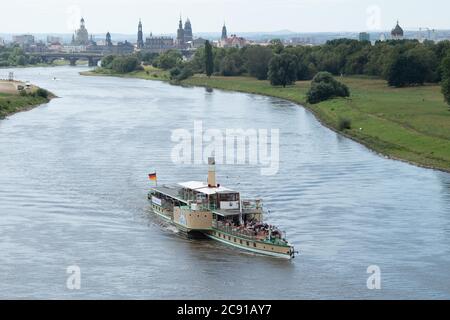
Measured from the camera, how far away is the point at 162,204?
41750 millimetres

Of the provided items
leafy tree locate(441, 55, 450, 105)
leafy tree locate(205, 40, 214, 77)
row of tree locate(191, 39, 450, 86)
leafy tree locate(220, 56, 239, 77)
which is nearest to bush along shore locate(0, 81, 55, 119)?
row of tree locate(191, 39, 450, 86)

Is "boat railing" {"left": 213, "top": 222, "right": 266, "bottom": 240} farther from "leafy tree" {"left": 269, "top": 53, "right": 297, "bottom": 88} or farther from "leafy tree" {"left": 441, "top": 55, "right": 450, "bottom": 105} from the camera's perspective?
"leafy tree" {"left": 269, "top": 53, "right": 297, "bottom": 88}

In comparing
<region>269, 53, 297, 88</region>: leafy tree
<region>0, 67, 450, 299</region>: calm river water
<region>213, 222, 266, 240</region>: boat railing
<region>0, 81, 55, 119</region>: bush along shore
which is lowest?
<region>0, 81, 55, 119</region>: bush along shore

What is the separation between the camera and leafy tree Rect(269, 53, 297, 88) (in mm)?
114562

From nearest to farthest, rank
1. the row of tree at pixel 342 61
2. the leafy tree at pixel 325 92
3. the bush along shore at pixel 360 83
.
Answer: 1. the bush along shore at pixel 360 83
2. the leafy tree at pixel 325 92
3. the row of tree at pixel 342 61

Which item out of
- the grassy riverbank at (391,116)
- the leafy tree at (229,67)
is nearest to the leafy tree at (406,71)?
the grassy riverbank at (391,116)

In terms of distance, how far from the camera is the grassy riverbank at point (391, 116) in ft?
195

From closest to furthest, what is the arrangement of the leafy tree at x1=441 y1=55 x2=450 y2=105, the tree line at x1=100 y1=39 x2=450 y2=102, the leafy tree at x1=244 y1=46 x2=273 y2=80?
the leafy tree at x1=441 y1=55 x2=450 y2=105 < the tree line at x1=100 y1=39 x2=450 y2=102 < the leafy tree at x1=244 y1=46 x2=273 y2=80

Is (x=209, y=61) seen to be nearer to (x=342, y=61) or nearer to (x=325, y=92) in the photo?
(x=342, y=61)

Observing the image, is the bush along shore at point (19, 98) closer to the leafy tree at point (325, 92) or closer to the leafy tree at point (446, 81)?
the leafy tree at point (325, 92)

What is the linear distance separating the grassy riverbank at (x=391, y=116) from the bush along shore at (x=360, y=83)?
0.22 feet

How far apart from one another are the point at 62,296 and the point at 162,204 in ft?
41.5

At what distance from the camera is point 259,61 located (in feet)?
425

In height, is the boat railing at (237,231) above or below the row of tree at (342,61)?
below
